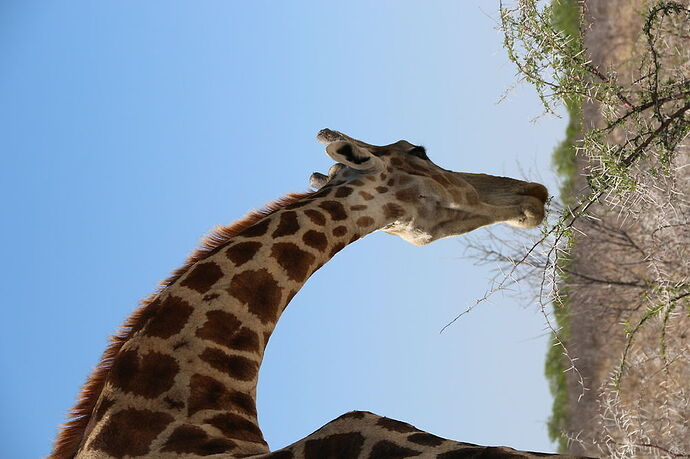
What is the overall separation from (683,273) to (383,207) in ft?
10.4

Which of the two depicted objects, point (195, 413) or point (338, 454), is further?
point (195, 413)

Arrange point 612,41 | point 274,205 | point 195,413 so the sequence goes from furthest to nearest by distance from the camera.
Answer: point 612,41, point 274,205, point 195,413

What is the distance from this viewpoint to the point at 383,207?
2189mm

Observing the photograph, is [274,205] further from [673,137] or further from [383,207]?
[673,137]

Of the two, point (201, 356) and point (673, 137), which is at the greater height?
point (673, 137)

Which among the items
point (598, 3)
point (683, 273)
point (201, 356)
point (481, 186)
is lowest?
point (201, 356)

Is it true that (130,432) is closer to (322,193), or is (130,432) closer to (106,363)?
(106,363)

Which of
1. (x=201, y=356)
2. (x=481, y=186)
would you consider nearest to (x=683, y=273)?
(x=481, y=186)

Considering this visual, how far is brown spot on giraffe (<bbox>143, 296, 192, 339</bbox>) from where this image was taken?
172cm

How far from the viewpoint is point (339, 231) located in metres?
2.06

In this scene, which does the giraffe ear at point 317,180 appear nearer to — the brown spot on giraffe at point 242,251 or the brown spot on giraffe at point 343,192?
the brown spot on giraffe at point 343,192

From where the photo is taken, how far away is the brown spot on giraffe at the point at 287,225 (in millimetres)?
1971

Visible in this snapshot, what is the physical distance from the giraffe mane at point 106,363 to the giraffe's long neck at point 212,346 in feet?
0.19

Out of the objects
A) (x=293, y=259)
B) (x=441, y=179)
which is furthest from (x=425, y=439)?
(x=441, y=179)
